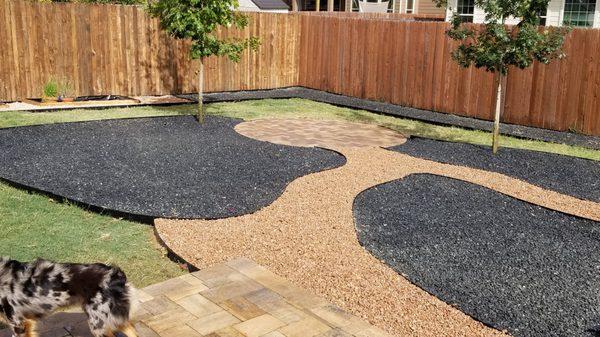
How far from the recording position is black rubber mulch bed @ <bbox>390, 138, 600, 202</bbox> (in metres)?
10.9

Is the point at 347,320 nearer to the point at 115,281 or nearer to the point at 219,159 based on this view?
the point at 115,281

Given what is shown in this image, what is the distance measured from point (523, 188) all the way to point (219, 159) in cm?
567

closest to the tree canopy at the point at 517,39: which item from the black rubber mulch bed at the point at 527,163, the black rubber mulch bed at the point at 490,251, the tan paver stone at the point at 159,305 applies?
the black rubber mulch bed at the point at 527,163

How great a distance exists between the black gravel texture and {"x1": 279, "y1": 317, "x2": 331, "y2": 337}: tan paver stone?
440 inches

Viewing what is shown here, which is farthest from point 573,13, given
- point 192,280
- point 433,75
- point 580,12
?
point 192,280

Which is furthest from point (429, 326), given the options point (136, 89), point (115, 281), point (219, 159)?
point (136, 89)

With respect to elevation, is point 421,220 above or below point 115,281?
below

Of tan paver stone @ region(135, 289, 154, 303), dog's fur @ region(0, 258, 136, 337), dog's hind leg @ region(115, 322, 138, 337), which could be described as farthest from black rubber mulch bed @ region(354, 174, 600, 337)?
dog's fur @ region(0, 258, 136, 337)

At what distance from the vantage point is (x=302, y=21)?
71.5ft

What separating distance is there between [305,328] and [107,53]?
1488cm

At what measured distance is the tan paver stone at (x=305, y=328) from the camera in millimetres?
5152

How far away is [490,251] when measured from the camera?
7668 millimetres

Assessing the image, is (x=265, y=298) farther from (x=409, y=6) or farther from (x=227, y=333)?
(x=409, y=6)

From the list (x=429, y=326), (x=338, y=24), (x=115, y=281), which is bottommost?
(x=429, y=326)
